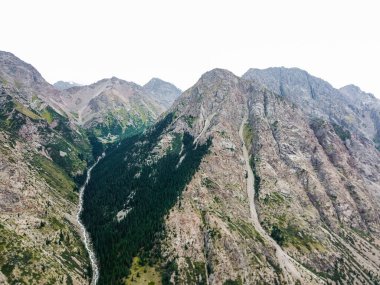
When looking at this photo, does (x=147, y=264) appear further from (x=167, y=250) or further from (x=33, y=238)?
(x=33, y=238)

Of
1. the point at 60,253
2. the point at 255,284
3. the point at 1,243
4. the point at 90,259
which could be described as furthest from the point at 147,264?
the point at 1,243

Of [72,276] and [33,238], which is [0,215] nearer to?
[33,238]

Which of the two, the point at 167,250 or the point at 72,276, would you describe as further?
the point at 167,250

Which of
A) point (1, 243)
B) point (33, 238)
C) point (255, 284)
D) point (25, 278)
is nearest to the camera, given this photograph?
point (25, 278)

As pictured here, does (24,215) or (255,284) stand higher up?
(255,284)

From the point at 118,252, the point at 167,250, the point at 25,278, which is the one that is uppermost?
the point at 167,250

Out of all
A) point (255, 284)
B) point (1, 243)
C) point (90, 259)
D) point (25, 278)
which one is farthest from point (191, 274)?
point (1, 243)

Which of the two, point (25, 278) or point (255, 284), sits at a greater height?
point (255, 284)

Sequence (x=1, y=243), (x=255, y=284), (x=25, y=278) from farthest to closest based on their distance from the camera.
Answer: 1. (x=255, y=284)
2. (x=1, y=243)
3. (x=25, y=278)

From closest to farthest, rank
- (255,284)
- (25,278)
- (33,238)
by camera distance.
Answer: (25,278)
(33,238)
(255,284)
